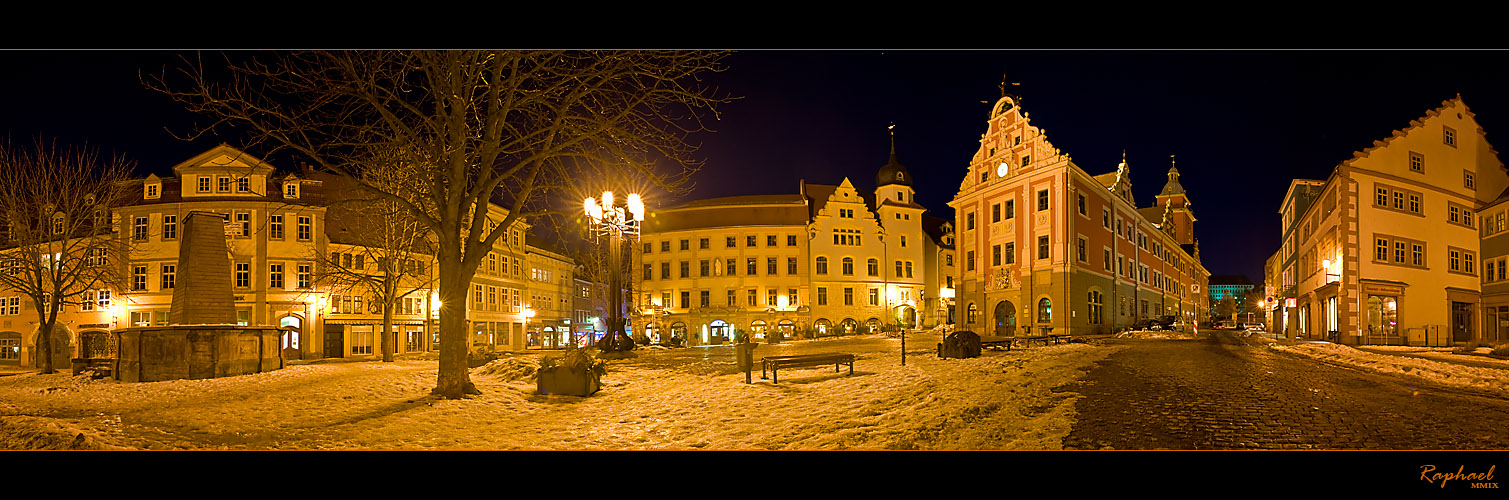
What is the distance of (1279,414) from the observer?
810cm

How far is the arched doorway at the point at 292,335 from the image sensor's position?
35281mm

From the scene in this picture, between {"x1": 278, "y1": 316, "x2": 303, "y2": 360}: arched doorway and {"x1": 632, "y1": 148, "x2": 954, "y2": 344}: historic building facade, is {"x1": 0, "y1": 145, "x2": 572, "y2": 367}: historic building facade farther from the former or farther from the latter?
{"x1": 632, "y1": 148, "x2": 954, "y2": 344}: historic building facade

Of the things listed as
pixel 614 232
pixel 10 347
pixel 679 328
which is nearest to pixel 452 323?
pixel 614 232

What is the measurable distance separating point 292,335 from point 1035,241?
3928 centimetres

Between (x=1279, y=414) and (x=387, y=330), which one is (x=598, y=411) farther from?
(x=387, y=330)

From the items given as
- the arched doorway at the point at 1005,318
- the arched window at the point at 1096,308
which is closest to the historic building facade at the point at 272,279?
the arched doorway at the point at 1005,318

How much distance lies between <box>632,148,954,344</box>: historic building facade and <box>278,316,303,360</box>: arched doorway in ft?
74.0

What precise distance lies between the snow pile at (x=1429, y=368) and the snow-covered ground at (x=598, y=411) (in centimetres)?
5

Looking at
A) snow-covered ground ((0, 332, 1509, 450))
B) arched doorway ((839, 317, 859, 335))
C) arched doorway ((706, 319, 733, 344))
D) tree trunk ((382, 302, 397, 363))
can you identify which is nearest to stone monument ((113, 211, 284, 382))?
snow-covered ground ((0, 332, 1509, 450))

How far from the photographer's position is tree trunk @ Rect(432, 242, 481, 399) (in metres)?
12.1

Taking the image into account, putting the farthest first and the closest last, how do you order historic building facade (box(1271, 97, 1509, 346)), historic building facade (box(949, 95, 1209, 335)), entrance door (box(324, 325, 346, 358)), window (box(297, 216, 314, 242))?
entrance door (box(324, 325, 346, 358)) → historic building facade (box(949, 95, 1209, 335)) → window (box(297, 216, 314, 242)) → historic building facade (box(1271, 97, 1509, 346))

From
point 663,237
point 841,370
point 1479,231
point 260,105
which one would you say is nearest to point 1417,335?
point 1479,231

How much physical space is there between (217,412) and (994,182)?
123 feet

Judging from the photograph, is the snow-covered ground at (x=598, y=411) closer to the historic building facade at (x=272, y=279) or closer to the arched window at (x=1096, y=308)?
the historic building facade at (x=272, y=279)
